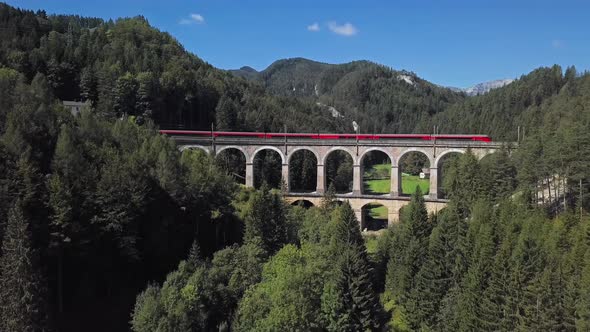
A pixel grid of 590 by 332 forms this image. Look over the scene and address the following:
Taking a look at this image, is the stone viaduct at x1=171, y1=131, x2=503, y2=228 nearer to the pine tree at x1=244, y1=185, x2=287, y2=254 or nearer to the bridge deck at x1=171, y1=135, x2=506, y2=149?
the bridge deck at x1=171, y1=135, x2=506, y2=149

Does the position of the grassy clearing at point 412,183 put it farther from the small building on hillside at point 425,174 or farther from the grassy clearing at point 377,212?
the grassy clearing at point 377,212

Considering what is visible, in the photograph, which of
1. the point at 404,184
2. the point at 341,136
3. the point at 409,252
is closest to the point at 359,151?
the point at 341,136

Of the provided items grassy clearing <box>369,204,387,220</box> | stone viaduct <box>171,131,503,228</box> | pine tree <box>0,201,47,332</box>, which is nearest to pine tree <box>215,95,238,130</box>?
stone viaduct <box>171,131,503,228</box>

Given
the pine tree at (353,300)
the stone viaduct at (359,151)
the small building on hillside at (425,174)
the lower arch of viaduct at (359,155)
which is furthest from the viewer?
the small building on hillside at (425,174)

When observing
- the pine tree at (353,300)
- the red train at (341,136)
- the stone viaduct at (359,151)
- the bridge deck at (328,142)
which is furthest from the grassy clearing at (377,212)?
the pine tree at (353,300)

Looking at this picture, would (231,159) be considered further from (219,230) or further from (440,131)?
(440,131)
